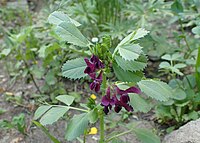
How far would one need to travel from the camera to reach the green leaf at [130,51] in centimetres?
123

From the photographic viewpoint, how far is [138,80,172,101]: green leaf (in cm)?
138

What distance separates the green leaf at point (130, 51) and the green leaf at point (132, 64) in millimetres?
34

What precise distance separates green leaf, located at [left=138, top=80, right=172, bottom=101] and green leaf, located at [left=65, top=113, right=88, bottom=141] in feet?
0.76

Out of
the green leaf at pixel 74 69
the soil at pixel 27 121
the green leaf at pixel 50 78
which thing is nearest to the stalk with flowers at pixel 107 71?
the green leaf at pixel 74 69

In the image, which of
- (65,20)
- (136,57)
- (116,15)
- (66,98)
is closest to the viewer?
(136,57)

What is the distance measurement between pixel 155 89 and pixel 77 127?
0.99 ft

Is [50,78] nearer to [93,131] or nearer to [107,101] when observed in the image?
[93,131]

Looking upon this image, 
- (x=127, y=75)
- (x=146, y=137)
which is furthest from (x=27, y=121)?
(x=127, y=75)

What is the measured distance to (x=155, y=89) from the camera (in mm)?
1406

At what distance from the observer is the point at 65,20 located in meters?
1.42

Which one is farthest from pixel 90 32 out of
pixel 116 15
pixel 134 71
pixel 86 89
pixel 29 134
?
pixel 134 71

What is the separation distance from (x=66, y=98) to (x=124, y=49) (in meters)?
0.38

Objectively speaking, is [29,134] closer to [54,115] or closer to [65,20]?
[54,115]

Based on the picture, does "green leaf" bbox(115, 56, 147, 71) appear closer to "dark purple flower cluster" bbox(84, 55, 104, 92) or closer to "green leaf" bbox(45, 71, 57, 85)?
"dark purple flower cluster" bbox(84, 55, 104, 92)
